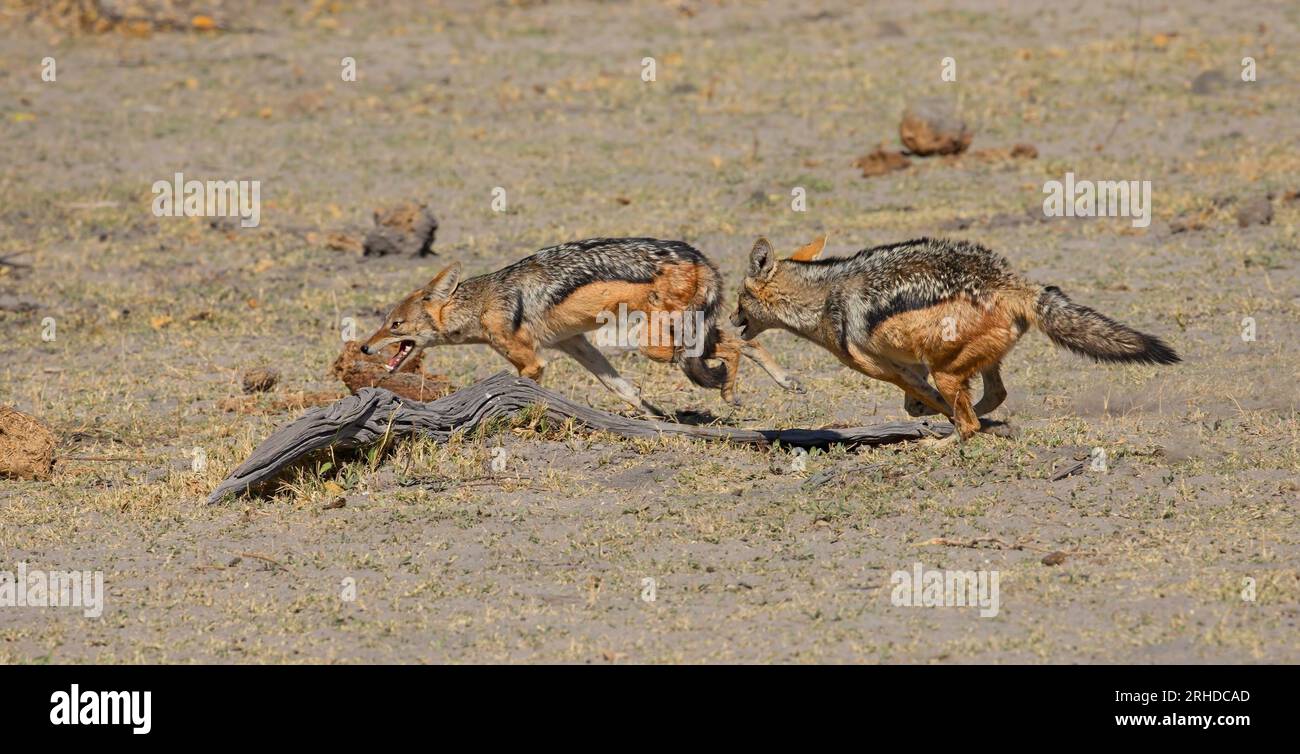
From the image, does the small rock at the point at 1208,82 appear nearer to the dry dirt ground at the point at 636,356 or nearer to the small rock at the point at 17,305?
the dry dirt ground at the point at 636,356

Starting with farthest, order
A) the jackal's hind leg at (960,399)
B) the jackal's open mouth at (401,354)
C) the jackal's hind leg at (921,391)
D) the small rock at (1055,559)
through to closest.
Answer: the jackal's open mouth at (401,354)
the jackal's hind leg at (921,391)
the jackal's hind leg at (960,399)
the small rock at (1055,559)

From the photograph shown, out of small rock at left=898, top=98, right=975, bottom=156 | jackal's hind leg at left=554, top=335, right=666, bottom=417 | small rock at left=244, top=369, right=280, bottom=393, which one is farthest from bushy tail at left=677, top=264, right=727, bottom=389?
small rock at left=898, top=98, right=975, bottom=156

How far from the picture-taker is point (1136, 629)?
714 centimetres

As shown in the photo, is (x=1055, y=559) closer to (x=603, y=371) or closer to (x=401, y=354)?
(x=603, y=371)

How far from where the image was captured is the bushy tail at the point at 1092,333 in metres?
9.16

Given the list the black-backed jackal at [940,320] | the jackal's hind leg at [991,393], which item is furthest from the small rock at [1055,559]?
the jackal's hind leg at [991,393]

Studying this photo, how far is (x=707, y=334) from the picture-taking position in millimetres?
10836

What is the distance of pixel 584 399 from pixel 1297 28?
15268 millimetres

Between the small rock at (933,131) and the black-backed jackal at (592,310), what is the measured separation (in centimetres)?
856

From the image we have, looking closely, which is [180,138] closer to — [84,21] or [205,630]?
[84,21]

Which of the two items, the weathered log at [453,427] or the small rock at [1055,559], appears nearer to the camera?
the small rock at [1055,559]

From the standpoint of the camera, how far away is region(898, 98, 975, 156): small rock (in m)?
19.0

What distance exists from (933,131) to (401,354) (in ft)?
30.7

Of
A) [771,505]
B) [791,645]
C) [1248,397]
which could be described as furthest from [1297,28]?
[791,645]
